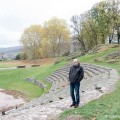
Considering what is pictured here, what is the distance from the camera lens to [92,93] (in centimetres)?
1727

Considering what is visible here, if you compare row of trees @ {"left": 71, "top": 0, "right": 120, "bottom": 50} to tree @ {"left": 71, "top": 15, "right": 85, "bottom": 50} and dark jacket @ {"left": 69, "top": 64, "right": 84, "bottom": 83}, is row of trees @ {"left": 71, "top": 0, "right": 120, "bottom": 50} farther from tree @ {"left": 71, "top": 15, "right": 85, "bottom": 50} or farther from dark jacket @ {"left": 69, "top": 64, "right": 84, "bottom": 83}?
dark jacket @ {"left": 69, "top": 64, "right": 84, "bottom": 83}

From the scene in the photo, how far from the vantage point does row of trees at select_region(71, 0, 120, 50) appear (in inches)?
2584

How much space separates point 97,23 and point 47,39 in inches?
795

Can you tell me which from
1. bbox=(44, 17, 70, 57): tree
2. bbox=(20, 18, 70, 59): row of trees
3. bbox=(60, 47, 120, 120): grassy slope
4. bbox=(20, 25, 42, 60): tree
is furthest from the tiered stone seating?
bbox=(20, 25, 42, 60): tree

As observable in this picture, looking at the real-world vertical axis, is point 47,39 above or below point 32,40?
above

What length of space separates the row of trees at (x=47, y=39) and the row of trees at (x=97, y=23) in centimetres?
535

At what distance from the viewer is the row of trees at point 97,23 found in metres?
65.6

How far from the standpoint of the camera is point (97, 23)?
72312 millimetres

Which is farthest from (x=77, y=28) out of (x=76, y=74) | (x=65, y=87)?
(x=76, y=74)

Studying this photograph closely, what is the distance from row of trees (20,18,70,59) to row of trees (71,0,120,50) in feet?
17.5

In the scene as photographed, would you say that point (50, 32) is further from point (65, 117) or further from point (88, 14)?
point (65, 117)

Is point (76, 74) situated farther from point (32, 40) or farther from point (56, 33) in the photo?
point (32, 40)

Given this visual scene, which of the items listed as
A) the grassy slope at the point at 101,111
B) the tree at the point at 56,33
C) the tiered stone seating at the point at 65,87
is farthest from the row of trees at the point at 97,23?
the grassy slope at the point at 101,111

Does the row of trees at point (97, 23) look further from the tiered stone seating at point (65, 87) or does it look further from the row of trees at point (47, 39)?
the tiered stone seating at point (65, 87)
